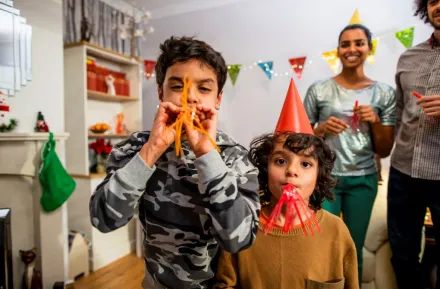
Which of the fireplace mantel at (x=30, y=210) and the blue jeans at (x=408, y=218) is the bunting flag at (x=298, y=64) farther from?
the fireplace mantel at (x=30, y=210)

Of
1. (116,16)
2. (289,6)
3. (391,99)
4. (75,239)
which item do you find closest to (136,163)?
(391,99)

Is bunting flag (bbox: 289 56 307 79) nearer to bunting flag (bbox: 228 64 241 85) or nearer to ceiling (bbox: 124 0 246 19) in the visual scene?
bunting flag (bbox: 228 64 241 85)

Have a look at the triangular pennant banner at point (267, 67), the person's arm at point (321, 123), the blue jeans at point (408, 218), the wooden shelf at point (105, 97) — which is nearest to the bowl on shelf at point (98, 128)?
the wooden shelf at point (105, 97)

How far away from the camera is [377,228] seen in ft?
5.77

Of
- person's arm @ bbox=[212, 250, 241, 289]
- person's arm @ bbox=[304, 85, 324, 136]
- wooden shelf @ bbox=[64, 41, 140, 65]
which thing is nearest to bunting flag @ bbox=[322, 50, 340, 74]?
person's arm @ bbox=[304, 85, 324, 136]

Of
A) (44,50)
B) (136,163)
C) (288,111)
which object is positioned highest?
(44,50)

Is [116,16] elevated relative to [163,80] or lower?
elevated

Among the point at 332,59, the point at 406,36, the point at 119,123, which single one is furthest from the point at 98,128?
the point at 406,36

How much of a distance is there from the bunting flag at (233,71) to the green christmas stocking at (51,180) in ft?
5.76

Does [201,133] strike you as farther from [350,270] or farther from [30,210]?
[30,210]

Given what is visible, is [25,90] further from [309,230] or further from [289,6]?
[289,6]

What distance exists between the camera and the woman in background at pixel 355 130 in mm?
1331

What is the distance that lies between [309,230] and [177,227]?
39 cm

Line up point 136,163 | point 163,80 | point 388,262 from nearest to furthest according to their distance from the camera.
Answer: point 136,163 < point 163,80 < point 388,262
